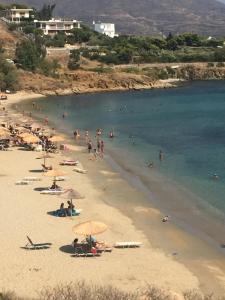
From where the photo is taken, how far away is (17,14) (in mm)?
135500

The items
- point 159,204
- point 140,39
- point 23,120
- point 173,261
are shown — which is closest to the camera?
point 173,261

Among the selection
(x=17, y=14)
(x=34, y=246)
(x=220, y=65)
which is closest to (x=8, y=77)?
(x=220, y=65)

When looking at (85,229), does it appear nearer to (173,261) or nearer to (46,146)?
(173,261)

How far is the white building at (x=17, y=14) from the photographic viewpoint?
439ft

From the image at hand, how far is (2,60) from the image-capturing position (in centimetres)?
8444

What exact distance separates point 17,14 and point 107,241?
120142 millimetres

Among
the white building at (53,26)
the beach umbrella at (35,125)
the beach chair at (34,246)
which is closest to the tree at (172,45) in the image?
the white building at (53,26)

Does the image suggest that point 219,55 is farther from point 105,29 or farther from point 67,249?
point 67,249

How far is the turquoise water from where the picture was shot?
121 feet

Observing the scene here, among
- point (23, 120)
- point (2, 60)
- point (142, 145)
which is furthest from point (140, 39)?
point (142, 145)

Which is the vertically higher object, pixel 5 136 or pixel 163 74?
pixel 5 136

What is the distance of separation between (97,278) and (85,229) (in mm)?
2519

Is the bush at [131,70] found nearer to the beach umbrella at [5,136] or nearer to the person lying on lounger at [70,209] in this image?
the beach umbrella at [5,136]

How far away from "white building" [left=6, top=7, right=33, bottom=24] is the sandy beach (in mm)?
106508
